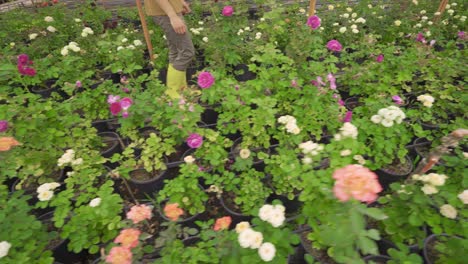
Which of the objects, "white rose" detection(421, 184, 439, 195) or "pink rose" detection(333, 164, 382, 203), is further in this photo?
"white rose" detection(421, 184, 439, 195)

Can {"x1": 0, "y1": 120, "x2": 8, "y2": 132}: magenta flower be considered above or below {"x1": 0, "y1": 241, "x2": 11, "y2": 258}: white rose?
above

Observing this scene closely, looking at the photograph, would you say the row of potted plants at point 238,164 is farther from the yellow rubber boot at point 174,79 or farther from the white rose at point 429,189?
the yellow rubber boot at point 174,79

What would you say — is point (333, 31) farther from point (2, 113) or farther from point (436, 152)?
point (2, 113)

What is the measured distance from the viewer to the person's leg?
113 inches

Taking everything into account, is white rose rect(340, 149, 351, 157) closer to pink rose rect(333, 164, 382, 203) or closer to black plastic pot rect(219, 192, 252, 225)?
Result: pink rose rect(333, 164, 382, 203)

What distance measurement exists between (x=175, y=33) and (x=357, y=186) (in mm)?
2540

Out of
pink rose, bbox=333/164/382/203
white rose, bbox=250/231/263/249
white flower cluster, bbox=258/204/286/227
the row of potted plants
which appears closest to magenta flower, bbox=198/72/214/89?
the row of potted plants

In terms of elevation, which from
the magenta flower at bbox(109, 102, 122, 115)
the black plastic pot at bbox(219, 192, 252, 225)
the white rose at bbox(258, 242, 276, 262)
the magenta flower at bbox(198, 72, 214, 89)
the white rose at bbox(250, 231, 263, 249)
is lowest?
the black plastic pot at bbox(219, 192, 252, 225)

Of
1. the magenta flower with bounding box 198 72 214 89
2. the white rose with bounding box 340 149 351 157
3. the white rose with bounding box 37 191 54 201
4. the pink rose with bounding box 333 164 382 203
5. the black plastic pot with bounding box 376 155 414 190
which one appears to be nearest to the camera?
the pink rose with bounding box 333 164 382 203

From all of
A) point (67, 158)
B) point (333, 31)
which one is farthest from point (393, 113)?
point (333, 31)

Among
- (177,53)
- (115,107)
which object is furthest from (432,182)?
(177,53)

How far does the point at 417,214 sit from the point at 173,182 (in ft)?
4.46

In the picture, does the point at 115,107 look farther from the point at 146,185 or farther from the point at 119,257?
the point at 119,257

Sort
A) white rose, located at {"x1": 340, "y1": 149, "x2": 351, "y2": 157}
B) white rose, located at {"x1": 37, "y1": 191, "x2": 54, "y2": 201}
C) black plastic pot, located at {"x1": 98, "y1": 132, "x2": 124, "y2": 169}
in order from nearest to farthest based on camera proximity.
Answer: white rose, located at {"x1": 340, "y1": 149, "x2": 351, "y2": 157}
white rose, located at {"x1": 37, "y1": 191, "x2": 54, "y2": 201}
black plastic pot, located at {"x1": 98, "y1": 132, "x2": 124, "y2": 169}
